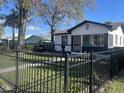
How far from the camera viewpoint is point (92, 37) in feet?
80.7

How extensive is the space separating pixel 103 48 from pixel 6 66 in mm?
17023

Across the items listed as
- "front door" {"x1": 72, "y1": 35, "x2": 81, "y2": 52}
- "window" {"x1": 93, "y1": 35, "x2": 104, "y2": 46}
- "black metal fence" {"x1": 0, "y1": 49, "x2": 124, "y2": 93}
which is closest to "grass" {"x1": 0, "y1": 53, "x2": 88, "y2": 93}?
"black metal fence" {"x1": 0, "y1": 49, "x2": 124, "y2": 93}

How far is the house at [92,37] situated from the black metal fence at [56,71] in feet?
51.4

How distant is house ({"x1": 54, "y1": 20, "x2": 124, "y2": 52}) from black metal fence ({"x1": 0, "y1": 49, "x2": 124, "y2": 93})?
1567cm

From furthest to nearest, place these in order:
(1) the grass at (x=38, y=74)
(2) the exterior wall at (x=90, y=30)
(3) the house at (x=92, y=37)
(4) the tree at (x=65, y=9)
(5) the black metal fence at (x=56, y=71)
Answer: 1. (4) the tree at (x=65, y=9)
2. (2) the exterior wall at (x=90, y=30)
3. (3) the house at (x=92, y=37)
4. (1) the grass at (x=38, y=74)
5. (5) the black metal fence at (x=56, y=71)

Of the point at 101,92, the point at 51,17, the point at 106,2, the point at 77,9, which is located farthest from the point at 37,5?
the point at 106,2

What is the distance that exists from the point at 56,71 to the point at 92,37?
20.0 meters

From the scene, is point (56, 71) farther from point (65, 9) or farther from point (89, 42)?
point (65, 9)

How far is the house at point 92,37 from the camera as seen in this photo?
23.3 metres

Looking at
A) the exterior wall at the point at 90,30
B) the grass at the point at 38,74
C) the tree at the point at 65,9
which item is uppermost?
the tree at the point at 65,9

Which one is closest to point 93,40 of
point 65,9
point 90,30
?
point 90,30

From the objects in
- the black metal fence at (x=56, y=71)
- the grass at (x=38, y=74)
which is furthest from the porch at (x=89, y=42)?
the grass at (x=38, y=74)

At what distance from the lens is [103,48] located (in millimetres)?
23281

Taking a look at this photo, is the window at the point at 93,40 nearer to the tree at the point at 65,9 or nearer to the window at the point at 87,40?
the window at the point at 87,40
